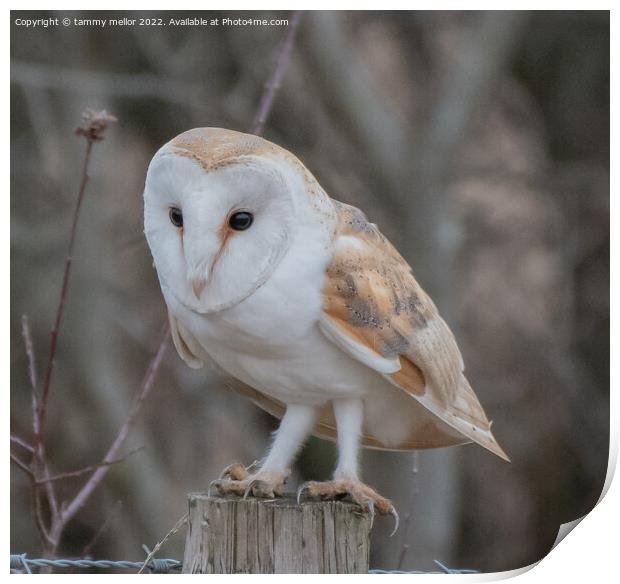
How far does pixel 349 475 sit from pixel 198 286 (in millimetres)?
335

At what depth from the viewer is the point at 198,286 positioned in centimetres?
133

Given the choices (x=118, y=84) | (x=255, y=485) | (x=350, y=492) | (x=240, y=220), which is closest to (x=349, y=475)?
(x=350, y=492)

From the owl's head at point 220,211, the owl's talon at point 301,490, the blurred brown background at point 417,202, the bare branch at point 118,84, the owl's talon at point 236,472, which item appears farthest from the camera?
the bare branch at point 118,84

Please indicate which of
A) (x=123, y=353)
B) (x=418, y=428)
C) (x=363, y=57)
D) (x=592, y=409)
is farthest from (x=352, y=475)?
(x=123, y=353)

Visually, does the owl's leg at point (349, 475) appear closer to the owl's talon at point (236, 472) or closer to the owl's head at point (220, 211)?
the owl's talon at point (236, 472)

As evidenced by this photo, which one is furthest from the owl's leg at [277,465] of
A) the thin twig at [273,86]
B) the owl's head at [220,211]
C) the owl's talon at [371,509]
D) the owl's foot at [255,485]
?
the thin twig at [273,86]

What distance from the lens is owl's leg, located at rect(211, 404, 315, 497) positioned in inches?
58.0

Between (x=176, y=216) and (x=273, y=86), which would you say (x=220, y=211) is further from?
(x=273, y=86)

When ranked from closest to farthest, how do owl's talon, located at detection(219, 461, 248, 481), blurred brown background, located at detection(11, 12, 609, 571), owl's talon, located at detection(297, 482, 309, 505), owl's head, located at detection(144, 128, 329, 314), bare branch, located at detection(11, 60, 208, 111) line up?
owl's head, located at detection(144, 128, 329, 314) < owl's talon, located at detection(297, 482, 309, 505) < owl's talon, located at detection(219, 461, 248, 481) < blurred brown background, located at detection(11, 12, 609, 571) < bare branch, located at detection(11, 60, 208, 111)

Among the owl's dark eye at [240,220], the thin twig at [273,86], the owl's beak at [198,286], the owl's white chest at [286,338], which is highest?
the thin twig at [273,86]

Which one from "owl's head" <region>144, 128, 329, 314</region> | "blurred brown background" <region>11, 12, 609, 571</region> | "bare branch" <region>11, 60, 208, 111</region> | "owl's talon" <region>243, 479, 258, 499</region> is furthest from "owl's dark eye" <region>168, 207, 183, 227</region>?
"bare branch" <region>11, 60, 208, 111</region>

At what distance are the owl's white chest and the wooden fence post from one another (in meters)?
0.15

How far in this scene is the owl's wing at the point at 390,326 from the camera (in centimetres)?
138

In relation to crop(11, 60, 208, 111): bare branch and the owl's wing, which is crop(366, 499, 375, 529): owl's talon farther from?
crop(11, 60, 208, 111): bare branch
